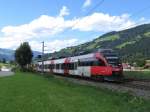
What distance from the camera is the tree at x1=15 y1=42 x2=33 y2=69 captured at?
383 feet

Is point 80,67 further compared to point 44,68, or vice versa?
point 44,68

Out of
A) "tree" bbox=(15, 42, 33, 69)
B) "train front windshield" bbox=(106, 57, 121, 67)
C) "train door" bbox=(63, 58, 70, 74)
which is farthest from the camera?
"tree" bbox=(15, 42, 33, 69)

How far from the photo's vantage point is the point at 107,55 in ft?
139

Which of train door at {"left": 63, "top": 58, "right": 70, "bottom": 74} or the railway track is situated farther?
train door at {"left": 63, "top": 58, "right": 70, "bottom": 74}

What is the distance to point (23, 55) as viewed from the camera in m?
117

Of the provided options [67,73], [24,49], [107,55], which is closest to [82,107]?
[107,55]

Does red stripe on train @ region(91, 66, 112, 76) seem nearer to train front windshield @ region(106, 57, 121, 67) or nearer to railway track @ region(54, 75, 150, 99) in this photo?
train front windshield @ region(106, 57, 121, 67)

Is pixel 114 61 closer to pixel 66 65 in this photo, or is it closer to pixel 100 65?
pixel 100 65

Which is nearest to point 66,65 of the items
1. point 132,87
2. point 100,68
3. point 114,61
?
point 100,68

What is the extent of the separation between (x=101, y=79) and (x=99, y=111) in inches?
1138

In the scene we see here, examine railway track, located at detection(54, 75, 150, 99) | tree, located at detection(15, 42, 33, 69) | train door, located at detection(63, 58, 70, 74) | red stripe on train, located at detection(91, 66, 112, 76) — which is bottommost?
railway track, located at detection(54, 75, 150, 99)

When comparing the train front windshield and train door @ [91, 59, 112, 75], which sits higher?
the train front windshield

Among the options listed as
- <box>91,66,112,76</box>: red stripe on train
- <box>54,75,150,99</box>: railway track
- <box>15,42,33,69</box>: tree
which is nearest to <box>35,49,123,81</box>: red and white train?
<box>91,66,112,76</box>: red stripe on train

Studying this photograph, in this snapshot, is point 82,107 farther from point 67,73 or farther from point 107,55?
point 67,73
